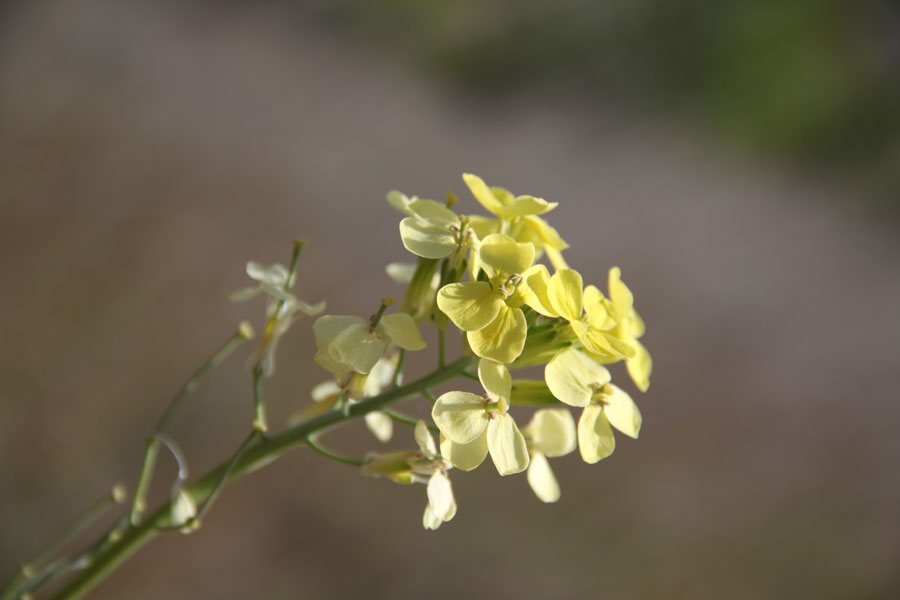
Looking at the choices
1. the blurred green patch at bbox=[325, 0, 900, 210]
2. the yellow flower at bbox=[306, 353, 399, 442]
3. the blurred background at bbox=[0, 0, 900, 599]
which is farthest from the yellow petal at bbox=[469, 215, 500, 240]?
the blurred green patch at bbox=[325, 0, 900, 210]

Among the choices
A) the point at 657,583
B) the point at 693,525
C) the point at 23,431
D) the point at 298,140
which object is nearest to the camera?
the point at 23,431

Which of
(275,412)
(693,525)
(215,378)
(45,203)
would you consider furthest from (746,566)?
(45,203)

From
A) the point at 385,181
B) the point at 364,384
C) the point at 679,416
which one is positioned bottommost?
the point at 679,416

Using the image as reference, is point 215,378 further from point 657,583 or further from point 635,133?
point 635,133

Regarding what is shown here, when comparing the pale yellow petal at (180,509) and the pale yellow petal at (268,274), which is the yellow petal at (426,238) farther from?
the pale yellow petal at (180,509)

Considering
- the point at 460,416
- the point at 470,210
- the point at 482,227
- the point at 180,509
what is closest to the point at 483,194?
Result: the point at 482,227

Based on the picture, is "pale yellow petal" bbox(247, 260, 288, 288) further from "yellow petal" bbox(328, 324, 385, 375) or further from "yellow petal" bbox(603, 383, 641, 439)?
"yellow petal" bbox(603, 383, 641, 439)

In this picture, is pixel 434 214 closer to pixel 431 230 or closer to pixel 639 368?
pixel 431 230

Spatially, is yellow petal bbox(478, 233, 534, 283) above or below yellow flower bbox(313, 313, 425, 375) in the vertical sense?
above
